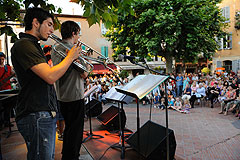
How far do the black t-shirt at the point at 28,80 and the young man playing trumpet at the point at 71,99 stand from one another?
1.00 meters

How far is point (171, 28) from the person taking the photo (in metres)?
12.5

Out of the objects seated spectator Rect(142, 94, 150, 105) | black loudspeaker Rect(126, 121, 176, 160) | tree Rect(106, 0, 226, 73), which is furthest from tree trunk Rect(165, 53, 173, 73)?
black loudspeaker Rect(126, 121, 176, 160)

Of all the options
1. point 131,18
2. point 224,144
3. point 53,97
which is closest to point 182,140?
point 224,144

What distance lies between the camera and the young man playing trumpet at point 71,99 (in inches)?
97.0

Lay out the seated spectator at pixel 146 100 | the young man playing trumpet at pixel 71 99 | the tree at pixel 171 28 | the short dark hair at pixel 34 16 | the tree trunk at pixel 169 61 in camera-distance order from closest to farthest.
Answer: the short dark hair at pixel 34 16 < the young man playing trumpet at pixel 71 99 < the seated spectator at pixel 146 100 < the tree at pixel 171 28 < the tree trunk at pixel 169 61

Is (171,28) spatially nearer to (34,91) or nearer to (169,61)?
(169,61)

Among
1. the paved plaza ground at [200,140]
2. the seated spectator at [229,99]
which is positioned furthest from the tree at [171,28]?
the paved plaza ground at [200,140]

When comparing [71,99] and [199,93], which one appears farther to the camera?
[199,93]

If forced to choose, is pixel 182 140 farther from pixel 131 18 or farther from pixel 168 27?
pixel 131 18

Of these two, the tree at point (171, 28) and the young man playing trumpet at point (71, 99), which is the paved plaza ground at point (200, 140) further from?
the tree at point (171, 28)

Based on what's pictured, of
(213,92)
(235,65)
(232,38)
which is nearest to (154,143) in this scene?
(213,92)

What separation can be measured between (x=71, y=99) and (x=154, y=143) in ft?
5.23

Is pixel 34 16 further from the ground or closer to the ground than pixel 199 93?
further from the ground

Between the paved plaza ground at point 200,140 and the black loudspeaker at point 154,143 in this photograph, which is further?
the paved plaza ground at point 200,140
